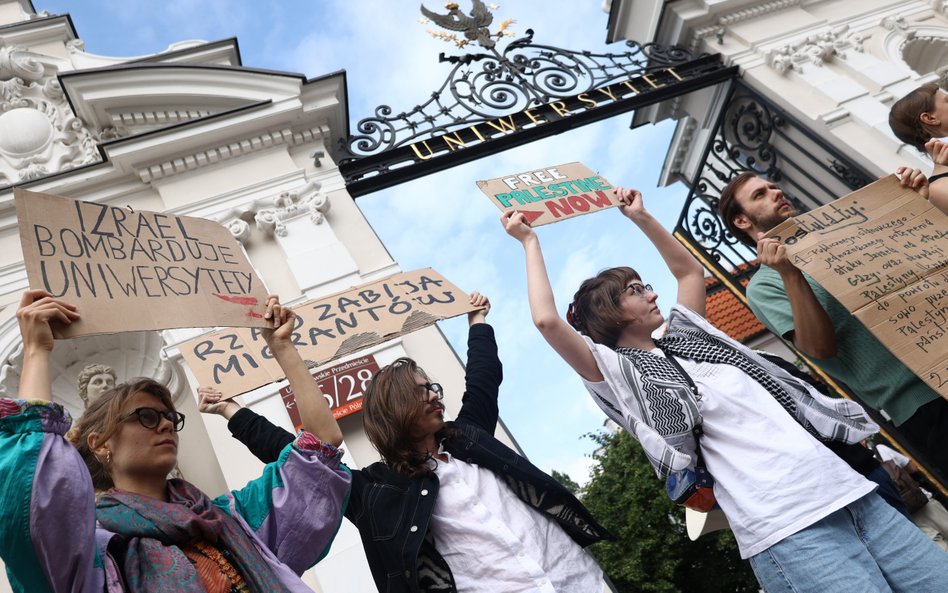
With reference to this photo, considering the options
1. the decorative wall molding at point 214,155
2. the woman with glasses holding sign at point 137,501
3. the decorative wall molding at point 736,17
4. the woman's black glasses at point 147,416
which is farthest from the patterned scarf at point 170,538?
the decorative wall molding at point 736,17

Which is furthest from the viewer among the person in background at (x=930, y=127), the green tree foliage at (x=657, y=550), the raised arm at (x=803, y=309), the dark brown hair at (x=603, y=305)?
the green tree foliage at (x=657, y=550)

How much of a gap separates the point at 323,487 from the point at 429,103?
5.25 metres

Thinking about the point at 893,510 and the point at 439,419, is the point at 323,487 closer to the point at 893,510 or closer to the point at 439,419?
the point at 439,419

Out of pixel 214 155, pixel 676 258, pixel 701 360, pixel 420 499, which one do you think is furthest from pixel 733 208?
pixel 214 155

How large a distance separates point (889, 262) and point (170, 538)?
8.80ft

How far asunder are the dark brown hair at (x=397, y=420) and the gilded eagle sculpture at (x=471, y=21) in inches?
225

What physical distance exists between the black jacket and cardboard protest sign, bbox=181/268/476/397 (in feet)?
1.57

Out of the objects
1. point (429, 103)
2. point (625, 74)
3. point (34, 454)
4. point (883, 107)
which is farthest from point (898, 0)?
point (34, 454)

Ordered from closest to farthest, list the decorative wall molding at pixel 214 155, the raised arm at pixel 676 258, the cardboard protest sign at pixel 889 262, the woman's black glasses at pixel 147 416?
the woman's black glasses at pixel 147 416
the cardboard protest sign at pixel 889 262
the raised arm at pixel 676 258
the decorative wall molding at pixel 214 155

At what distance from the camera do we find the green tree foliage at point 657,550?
17.3 metres

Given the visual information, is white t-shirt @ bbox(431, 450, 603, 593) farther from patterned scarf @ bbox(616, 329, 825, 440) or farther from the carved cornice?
the carved cornice

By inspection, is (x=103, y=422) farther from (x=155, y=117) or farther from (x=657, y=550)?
(x=657, y=550)

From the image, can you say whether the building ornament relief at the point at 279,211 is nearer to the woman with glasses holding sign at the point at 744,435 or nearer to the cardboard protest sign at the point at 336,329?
the cardboard protest sign at the point at 336,329

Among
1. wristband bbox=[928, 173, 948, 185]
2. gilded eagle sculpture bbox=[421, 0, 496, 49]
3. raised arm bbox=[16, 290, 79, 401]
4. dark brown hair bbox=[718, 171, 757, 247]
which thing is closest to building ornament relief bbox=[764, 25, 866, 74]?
gilded eagle sculpture bbox=[421, 0, 496, 49]
